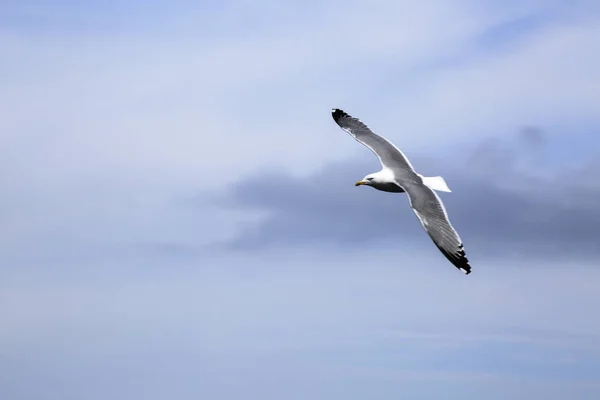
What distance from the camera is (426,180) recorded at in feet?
133

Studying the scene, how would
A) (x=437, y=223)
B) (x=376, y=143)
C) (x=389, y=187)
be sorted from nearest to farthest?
(x=437, y=223) < (x=389, y=187) < (x=376, y=143)

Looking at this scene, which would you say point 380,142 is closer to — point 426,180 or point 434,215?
point 426,180

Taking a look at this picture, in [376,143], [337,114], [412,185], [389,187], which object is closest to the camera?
[412,185]

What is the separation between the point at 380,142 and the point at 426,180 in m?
5.65

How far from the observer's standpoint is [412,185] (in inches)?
1566

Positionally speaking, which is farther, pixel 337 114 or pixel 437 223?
pixel 337 114

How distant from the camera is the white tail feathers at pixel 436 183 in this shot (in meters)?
39.6

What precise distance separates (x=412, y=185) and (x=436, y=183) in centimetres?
103

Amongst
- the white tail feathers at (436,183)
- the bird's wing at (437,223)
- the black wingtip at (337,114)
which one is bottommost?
the bird's wing at (437,223)

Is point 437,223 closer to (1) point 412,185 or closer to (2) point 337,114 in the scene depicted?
(1) point 412,185

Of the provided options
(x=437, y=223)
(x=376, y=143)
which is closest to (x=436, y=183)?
(x=437, y=223)

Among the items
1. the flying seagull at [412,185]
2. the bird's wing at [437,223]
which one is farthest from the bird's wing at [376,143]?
the bird's wing at [437,223]

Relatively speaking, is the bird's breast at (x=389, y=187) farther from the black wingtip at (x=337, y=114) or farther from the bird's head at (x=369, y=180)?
the black wingtip at (x=337, y=114)

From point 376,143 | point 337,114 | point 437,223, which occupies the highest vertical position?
point 337,114
